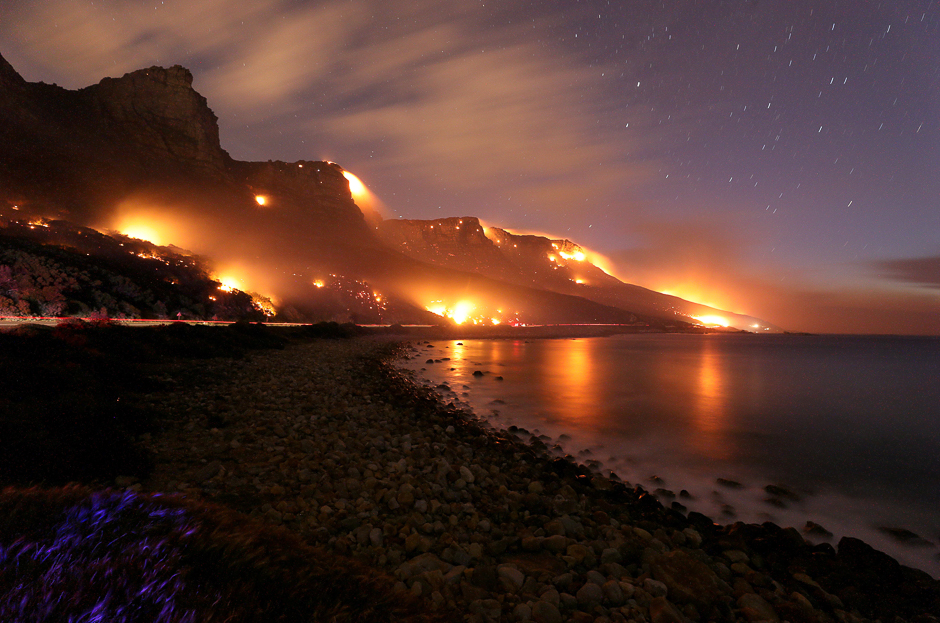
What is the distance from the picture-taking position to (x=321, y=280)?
332 feet

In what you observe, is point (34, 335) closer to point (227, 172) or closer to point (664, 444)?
point (664, 444)

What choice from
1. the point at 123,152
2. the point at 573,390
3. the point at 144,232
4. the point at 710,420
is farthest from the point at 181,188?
the point at 710,420

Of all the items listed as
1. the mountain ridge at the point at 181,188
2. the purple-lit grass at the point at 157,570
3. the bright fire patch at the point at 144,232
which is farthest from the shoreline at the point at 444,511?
the bright fire patch at the point at 144,232

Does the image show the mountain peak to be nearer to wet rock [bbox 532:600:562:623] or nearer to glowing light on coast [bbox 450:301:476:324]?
glowing light on coast [bbox 450:301:476:324]

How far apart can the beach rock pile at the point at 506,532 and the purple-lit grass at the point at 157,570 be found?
4.75 feet

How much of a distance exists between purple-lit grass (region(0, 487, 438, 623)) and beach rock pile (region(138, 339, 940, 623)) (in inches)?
56.9

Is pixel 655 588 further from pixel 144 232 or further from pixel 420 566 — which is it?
pixel 144 232

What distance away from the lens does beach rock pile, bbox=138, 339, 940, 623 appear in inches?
154

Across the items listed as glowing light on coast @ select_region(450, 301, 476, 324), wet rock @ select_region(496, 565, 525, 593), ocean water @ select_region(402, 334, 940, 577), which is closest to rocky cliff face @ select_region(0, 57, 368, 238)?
glowing light on coast @ select_region(450, 301, 476, 324)

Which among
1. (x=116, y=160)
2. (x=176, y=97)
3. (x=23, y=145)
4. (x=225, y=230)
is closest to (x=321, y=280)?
(x=225, y=230)

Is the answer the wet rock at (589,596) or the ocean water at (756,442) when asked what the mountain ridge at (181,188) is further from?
the wet rock at (589,596)

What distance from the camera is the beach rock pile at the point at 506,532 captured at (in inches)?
154

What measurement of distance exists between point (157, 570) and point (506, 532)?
14.0 feet

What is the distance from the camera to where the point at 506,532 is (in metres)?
5.02
